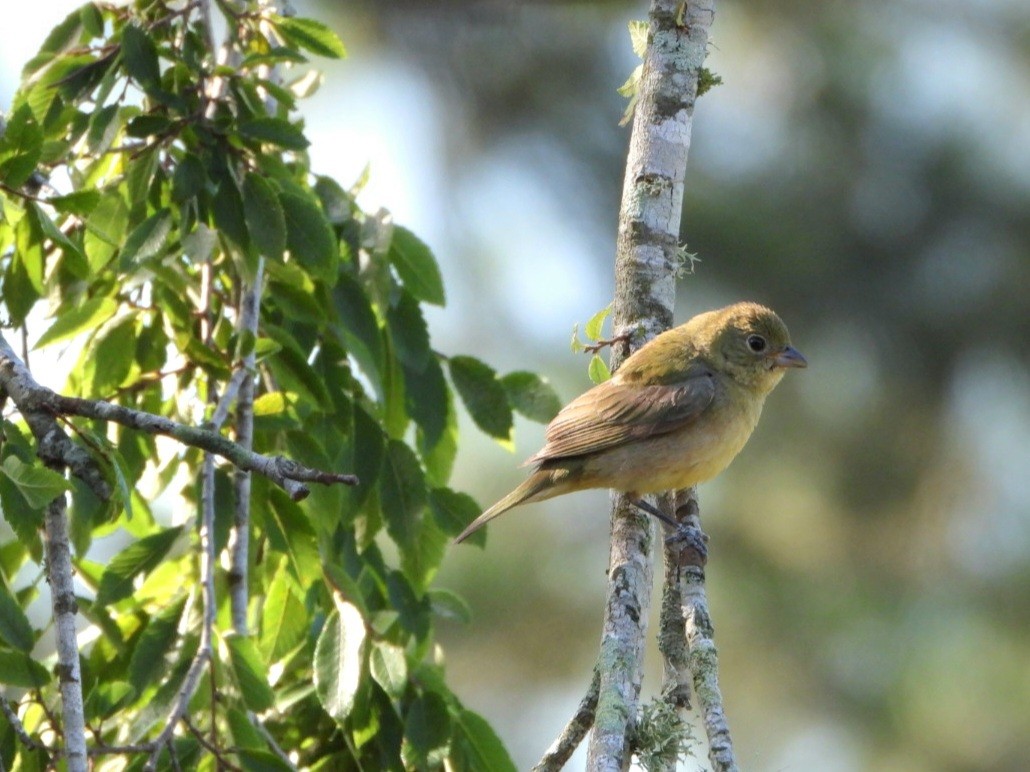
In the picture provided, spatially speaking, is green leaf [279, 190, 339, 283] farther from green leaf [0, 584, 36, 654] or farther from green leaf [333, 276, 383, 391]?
green leaf [0, 584, 36, 654]

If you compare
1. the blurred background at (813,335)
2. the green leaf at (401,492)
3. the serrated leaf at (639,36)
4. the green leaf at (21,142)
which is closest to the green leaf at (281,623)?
the green leaf at (401,492)

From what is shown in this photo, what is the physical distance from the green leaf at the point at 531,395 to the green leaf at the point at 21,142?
1403mm

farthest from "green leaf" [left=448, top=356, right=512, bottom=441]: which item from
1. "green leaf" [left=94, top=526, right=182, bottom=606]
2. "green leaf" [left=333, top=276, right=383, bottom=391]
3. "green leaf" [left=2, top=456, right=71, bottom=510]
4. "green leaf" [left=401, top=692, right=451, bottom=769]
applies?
"green leaf" [left=2, top=456, right=71, bottom=510]

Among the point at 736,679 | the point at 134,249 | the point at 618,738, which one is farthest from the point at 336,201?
the point at 736,679

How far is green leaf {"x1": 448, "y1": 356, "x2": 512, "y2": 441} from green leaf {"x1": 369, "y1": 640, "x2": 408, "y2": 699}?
68cm

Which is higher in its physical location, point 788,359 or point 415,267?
point 788,359

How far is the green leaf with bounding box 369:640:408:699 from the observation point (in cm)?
320

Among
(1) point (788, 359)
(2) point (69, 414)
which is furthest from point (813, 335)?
(2) point (69, 414)

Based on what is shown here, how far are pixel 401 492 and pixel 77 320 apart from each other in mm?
930

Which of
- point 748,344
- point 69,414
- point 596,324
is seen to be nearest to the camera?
point 69,414

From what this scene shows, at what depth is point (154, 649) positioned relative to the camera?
3248 millimetres

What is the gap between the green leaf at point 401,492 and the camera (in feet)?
11.3

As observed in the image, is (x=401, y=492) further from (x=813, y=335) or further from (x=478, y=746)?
(x=813, y=335)

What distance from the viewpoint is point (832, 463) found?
11375 millimetres
